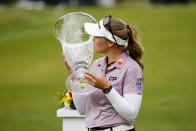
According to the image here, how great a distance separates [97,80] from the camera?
344 centimetres

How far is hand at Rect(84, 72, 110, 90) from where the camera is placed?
3441mm

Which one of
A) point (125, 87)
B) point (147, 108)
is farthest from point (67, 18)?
point (147, 108)

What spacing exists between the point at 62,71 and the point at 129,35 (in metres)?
19.1

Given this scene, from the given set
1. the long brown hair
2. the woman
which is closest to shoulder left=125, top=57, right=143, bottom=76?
the woman

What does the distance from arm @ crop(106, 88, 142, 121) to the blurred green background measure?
0.89 metres

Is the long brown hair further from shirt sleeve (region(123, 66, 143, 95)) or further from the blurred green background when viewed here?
the blurred green background

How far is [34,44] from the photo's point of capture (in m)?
33.4

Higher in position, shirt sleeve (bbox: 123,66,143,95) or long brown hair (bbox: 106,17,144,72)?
long brown hair (bbox: 106,17,144,72)

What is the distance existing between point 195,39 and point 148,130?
71.8 ft

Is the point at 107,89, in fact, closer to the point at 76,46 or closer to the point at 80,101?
the point at 80,101

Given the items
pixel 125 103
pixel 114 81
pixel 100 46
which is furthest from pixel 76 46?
pixel 125 103

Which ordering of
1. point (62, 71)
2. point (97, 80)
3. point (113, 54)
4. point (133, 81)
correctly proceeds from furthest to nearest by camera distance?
1. point (62, 71)
2. point (113, 54)
3. point (133, 81)
4. point (97, 80)

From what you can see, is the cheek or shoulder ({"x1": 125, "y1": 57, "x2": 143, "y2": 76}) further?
the cheek

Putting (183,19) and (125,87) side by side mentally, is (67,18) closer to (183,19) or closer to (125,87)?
(125,87)
